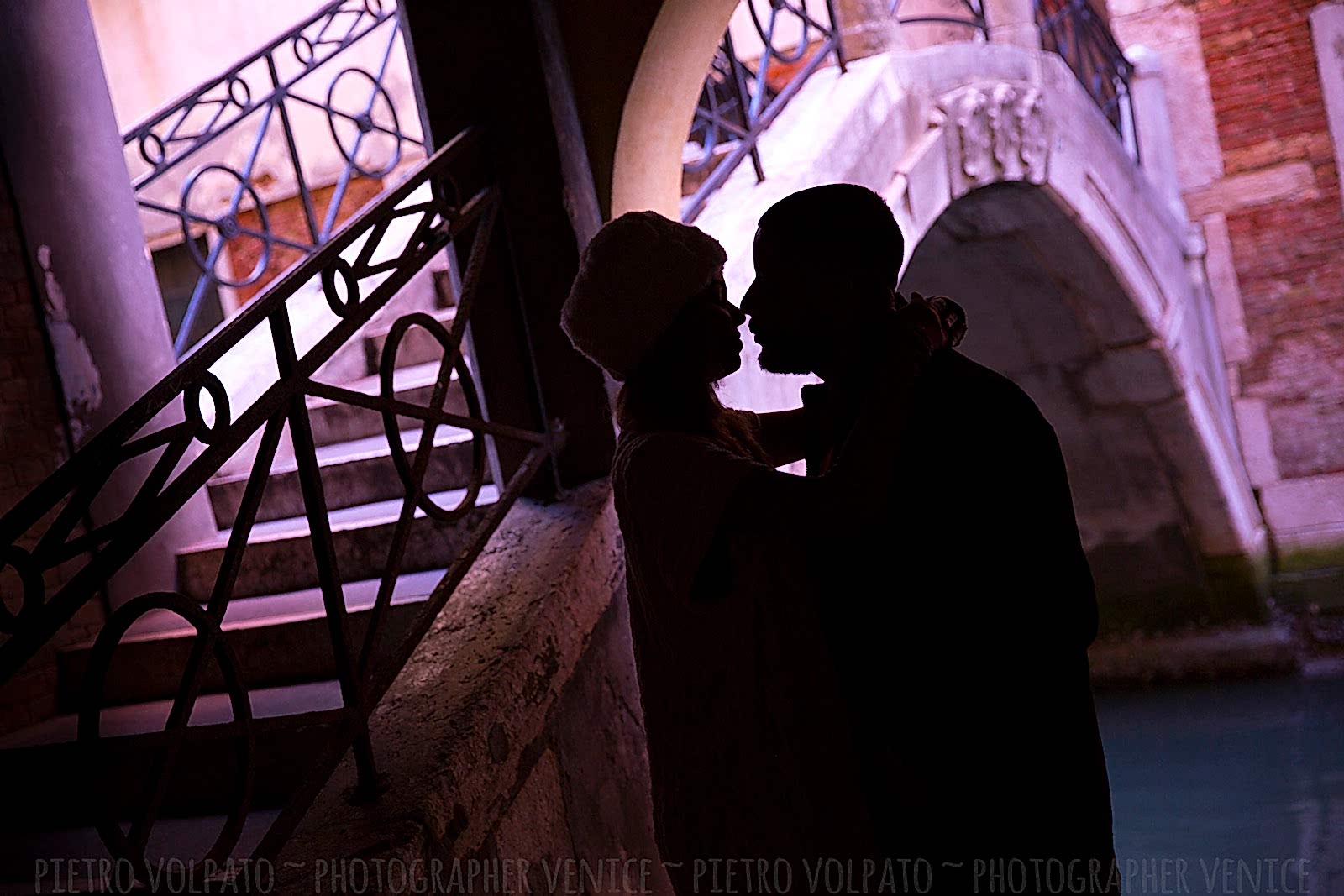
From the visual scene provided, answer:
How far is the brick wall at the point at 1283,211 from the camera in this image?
8.98 meters

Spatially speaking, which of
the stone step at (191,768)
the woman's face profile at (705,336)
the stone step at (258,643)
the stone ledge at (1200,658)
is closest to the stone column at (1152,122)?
the stone ledge at (1200,658)

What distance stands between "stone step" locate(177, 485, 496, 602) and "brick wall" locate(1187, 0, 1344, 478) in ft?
A: 26.1

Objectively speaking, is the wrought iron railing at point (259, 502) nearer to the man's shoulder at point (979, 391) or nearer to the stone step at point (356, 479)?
the stone step at point (356, 479)

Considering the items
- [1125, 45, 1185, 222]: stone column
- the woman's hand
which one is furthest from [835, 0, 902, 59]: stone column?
[1125, 45, 1185, 222]: stone column

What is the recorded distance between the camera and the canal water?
5555 millimetres

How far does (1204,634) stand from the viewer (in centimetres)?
878

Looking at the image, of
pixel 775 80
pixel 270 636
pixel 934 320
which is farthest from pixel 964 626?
pixel 775 80

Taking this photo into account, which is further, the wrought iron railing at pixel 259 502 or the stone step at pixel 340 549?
the stone step at pixel 340 549

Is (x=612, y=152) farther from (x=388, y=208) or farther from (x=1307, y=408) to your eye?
(x=1307, y=408)

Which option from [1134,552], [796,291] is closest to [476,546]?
[796,291]

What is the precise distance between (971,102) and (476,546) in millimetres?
3506

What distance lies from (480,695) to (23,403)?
1.85 m

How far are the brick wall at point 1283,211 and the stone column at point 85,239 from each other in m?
8.15

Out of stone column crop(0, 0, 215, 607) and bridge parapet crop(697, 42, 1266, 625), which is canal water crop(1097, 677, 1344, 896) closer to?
bridge parapet crop(697, 42, 1266, 625)
